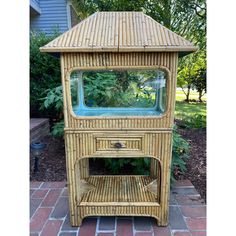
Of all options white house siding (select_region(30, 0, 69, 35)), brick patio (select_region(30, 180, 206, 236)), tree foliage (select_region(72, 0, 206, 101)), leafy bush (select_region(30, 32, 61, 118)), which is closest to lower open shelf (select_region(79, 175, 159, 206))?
brick patio (select_region(30, 180, 206, 236))

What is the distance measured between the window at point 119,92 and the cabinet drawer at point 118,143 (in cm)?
22

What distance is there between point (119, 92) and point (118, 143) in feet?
1.79

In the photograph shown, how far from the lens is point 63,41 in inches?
52.0

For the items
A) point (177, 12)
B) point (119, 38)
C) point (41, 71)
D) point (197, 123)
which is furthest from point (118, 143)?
point (177, 12)

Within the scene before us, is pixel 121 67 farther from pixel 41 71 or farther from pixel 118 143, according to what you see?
pixel 41 71

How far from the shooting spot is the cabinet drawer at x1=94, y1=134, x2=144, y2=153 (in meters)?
1.47

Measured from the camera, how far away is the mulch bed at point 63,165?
2459 millimetres

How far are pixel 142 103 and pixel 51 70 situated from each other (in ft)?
8.98

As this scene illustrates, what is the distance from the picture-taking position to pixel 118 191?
1.83 meters

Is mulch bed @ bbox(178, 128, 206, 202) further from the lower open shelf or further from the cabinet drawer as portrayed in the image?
the cabinet drawer

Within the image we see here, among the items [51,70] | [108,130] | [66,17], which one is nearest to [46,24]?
[66,17]

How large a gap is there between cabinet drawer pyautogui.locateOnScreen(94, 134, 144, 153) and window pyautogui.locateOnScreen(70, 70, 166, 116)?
22 cm

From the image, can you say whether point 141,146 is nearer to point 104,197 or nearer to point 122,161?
point 104,197
